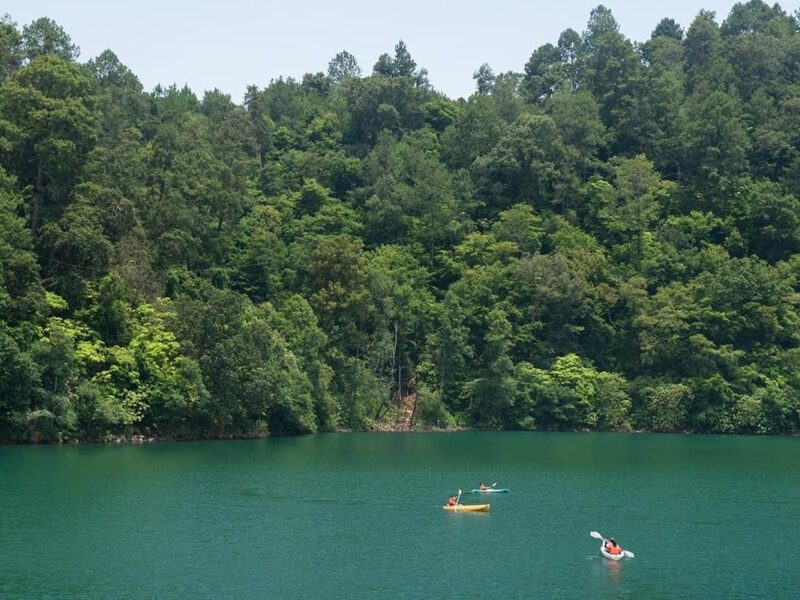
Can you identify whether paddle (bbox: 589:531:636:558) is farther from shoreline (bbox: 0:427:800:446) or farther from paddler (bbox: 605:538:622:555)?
shoreline (bbox: 0:427:800:446)

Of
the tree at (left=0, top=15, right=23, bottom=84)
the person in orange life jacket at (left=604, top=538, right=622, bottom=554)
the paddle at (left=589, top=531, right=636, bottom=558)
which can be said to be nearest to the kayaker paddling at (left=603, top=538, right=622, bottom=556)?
the person in orange life jacket at (left=604, top=538, right=622, bottom=554)

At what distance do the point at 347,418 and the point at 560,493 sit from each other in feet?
103

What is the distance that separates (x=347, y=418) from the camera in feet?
261

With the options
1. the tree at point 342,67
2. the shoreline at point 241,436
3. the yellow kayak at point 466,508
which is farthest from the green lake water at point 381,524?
the tree at point 342,67

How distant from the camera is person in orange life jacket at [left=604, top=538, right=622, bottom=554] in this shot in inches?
1423

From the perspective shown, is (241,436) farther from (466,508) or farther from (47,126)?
(466,508)

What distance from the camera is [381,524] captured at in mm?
41688

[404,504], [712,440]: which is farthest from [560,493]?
[712,440]

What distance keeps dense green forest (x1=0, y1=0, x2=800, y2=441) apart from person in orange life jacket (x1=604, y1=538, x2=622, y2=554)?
3451 centimetres

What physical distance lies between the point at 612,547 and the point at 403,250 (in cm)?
5872

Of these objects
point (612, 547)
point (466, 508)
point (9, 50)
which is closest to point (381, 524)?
point (466, 508)

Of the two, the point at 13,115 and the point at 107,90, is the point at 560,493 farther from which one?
the point at 107,90

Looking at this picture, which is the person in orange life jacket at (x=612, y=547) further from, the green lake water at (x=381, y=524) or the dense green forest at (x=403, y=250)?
the dense green forest at (x=403, y=250)

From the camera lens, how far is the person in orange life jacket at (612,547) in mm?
36156
